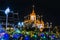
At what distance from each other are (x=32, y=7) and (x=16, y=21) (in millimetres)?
673

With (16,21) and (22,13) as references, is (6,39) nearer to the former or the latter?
(16,21)

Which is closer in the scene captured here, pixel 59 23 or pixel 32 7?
pixel 59 23

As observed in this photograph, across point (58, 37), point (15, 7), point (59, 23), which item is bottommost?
point (58, 37)

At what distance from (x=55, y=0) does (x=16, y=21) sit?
2.99 feet

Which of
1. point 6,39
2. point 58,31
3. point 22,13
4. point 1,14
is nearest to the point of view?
point 6,39

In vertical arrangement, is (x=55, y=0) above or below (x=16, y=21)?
above

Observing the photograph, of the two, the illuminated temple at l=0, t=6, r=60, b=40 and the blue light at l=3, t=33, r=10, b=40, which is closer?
the blue light at l=3, t=33, r=10, b=40

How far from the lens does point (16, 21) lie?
3.14m

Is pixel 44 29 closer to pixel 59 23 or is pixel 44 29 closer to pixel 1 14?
pixel 59 23

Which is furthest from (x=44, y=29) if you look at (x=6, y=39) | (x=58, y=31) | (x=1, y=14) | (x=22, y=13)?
(x=6, y=39)

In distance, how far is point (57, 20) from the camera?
3.45 m

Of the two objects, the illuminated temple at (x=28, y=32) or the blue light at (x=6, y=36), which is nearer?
Answer: the blue light at (x=6, y=36)

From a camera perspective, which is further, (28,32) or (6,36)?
(28,32)

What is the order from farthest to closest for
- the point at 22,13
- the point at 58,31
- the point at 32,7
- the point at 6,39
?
the point at 32,7 → the point at 22,13 → the point at 58,31 → the point at 6,39
